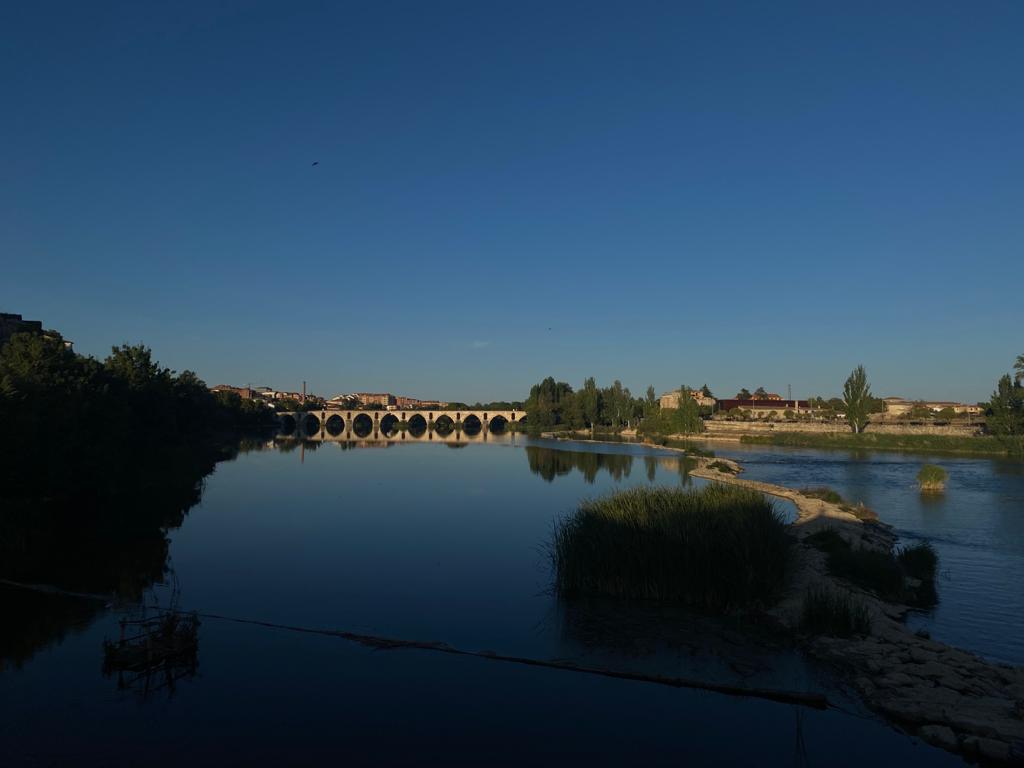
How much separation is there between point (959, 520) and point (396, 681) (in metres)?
28.3

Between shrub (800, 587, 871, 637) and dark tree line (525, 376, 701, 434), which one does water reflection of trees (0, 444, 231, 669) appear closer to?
shrub (800, 587, 871, 637)

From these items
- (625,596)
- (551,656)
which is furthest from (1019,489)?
(551,656)

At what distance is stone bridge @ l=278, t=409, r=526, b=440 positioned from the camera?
15412 centimetres

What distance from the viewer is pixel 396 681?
12641mm

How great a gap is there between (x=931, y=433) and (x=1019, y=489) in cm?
4532

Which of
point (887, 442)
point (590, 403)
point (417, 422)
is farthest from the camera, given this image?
point (417, 422)

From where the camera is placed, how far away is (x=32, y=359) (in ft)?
106

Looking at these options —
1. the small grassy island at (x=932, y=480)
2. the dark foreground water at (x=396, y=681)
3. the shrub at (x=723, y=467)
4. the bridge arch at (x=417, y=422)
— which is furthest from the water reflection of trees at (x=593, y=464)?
the bridge arch at (x=417, y=422)

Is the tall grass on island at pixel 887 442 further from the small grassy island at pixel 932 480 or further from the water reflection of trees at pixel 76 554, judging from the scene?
the water reflection of trees at pixel 76 554

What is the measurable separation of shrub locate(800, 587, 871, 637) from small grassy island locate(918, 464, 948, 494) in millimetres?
30126

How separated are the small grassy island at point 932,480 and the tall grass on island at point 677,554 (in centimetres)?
2640

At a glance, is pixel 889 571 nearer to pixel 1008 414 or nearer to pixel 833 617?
pixel 833 617

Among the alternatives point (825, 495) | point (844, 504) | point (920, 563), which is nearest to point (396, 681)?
point (920, 563)

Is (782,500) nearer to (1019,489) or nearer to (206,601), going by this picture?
(1019,489)
